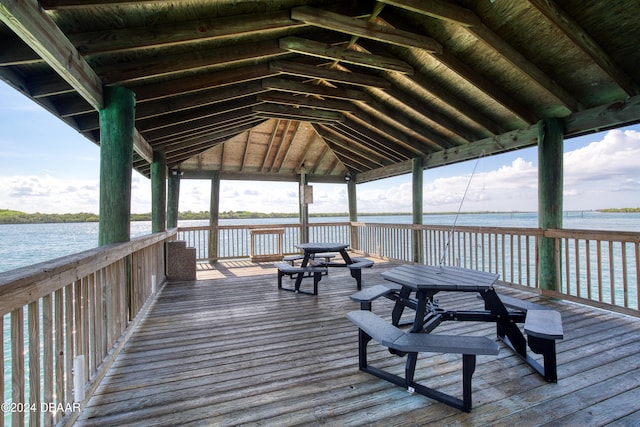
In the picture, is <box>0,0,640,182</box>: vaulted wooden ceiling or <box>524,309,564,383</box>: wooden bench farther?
<box>0,0,640,182</box>: vaulted wooden ceiling

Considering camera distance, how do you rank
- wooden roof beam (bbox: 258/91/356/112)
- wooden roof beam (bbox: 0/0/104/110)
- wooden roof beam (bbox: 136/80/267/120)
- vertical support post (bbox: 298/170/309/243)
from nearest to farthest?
wooden roof beam (bbox: 0/0/104/110) < wooden roof beam (bbox: 136/80/267/120) < wooden roof beam (bbox: 258/91/356/112) < vertical support post (bbox: 298/170/309/243)

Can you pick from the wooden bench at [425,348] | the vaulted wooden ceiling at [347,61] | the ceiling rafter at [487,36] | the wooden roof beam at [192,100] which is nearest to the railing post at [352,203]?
the vaulted wooden ceiling at [347,61]

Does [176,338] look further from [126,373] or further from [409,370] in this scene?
[409,370]

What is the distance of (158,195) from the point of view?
570 cm

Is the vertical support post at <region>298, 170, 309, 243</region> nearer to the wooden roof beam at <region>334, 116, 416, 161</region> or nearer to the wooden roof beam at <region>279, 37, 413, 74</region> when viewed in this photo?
the wooden roof beam at <region>334, 116, 416, 161</region>

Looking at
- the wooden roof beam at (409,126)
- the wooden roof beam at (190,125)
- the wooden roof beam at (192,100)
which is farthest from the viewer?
the wooden roof beam at (409,126)

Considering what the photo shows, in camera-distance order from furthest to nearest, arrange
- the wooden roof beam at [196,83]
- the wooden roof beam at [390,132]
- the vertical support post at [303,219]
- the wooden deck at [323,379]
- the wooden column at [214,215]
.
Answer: the vertical support post at [303,219]
the wooden column at [214,215]
the wooden roof beam at [390,132]
the wooden roof beam at [196,83]
the wooden deck at [323,379]

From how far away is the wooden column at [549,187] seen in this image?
419cm

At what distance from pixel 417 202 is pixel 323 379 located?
5613 mm

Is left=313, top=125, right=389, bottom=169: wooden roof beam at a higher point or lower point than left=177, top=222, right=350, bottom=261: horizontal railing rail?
higher

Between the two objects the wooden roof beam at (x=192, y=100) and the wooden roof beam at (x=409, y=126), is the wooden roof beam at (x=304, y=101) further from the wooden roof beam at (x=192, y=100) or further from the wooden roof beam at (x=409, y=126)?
the wooden roof beam at (x=192, y=100)

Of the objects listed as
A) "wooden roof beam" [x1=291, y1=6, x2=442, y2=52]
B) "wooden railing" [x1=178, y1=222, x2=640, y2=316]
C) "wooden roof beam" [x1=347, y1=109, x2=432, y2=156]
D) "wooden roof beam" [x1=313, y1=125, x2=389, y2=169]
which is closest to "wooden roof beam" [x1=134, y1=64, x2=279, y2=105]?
"wooden roof beam" [x1=291, y1=6, x2=442, y2=52]

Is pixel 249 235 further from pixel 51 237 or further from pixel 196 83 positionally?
pixel 51 237

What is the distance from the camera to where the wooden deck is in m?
1.78
